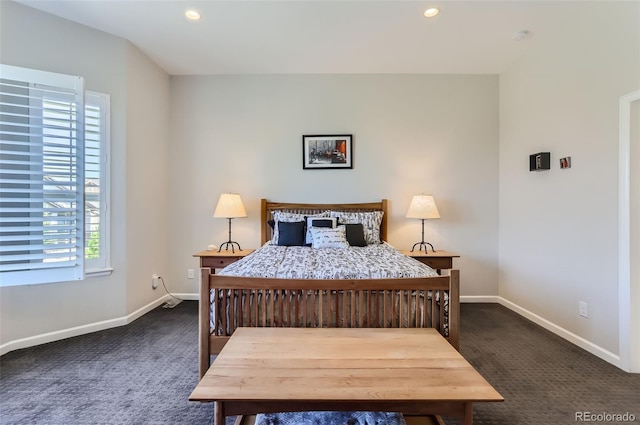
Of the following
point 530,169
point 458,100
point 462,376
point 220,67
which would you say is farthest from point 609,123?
point 220,67

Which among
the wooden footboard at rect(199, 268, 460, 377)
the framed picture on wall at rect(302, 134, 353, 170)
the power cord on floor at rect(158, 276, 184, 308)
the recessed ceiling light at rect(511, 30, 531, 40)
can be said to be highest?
the recessed ceiling light at rect(511, 30, 531, 40)

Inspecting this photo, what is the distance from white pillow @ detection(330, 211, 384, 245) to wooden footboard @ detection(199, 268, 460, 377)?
1.52 metres

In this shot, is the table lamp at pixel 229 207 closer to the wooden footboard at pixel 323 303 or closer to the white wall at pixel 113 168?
the white wall at pixel 113 168

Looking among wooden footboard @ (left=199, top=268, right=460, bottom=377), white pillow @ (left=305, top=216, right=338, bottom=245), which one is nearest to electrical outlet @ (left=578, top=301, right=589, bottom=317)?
wooden footboard @ (left=199, top=268, right=460, bottom=377)

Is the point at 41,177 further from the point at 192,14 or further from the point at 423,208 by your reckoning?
the point at 423,208

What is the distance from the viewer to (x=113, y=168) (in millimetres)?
2840

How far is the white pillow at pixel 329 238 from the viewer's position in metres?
2.96

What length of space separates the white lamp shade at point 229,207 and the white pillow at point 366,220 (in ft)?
3.77

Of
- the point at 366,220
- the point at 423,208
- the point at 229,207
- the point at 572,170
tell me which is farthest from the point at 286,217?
the point at 572,170

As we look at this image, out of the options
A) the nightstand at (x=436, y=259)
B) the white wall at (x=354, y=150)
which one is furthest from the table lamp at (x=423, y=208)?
the white wall at (x=354, y=150)

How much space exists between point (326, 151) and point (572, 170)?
2.56m

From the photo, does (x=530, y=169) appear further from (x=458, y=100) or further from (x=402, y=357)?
(x=402, y=357)

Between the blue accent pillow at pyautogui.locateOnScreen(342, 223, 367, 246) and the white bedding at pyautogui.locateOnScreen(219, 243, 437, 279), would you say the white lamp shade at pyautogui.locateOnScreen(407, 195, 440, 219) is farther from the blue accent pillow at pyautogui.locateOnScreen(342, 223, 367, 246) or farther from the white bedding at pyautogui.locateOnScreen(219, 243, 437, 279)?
the white bedding at pyautogui.locateOnScreen(219, 243, 437, 279)

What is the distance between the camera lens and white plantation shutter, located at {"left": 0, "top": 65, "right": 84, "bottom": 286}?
7.18 feet
